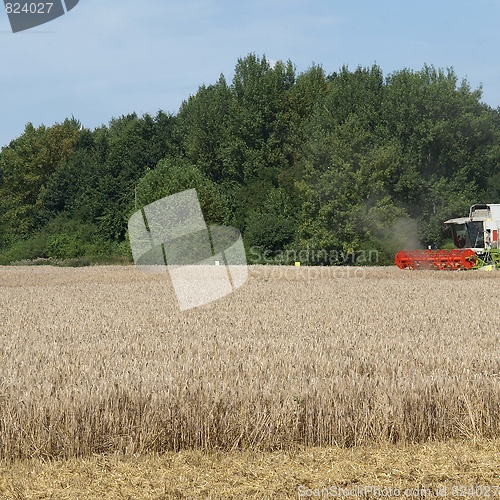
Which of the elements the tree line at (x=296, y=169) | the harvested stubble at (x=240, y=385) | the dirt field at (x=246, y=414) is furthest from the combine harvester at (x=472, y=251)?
the dirt field at (x=246, y=414)

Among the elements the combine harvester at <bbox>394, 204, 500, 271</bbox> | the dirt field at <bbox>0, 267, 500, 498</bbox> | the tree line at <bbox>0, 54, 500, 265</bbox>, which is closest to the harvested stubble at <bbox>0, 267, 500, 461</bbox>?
the dirt field at <bbox>0, 267, 500, 498</bbox>

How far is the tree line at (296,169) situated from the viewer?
5062cm

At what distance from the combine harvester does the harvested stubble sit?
1847cm

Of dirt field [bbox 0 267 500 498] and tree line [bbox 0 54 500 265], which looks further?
tree line [bbox 0 54 500 265]

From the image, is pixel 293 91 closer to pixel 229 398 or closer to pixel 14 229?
pixel 14 229

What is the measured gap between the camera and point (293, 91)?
67.1m

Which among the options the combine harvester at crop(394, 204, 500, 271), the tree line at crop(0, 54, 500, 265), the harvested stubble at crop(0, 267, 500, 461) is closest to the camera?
the harvested stubble at crop(0, 267, 500, 461)

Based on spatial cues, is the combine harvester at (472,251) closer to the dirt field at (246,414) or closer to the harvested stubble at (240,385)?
the harvested stubble at (240,385)

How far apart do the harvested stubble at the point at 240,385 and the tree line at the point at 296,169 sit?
3609 cm

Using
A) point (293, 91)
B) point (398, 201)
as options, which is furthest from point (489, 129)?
point (293, 91)

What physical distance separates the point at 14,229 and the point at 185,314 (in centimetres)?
→ 6648

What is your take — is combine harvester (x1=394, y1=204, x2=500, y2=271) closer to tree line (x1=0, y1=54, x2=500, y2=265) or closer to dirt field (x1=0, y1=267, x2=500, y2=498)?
tree line (x1=0, y1=54, x2=500, y2=265)

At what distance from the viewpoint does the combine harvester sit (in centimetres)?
3084

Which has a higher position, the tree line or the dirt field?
the dirt field
